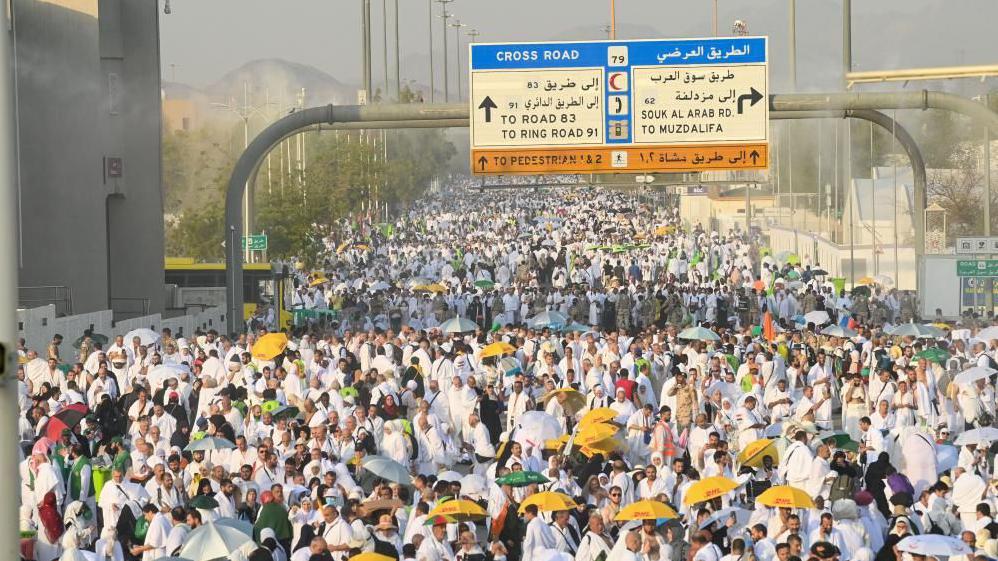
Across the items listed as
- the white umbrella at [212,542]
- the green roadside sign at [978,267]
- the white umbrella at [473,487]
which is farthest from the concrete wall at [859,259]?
the white umbrella at [212,542]

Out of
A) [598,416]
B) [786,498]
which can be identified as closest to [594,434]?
[598,416]

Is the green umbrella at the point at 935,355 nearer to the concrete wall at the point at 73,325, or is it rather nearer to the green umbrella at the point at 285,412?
the green umbrella at the point at 285,412

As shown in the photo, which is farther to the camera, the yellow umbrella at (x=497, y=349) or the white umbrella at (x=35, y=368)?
the yellow umbrella at (x=497, y=349)

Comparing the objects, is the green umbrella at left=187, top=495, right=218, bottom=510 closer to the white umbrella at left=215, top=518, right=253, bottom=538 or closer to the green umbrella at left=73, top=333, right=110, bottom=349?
the white umbrella at left=215, top=518, right=253, bottom=538

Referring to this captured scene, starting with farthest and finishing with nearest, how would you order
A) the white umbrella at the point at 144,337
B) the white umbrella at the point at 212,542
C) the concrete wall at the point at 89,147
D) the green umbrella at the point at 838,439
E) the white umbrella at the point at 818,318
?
the concrete wall at the point at 89,147 < the white umbrella at the point at 818,318 < the white umbrella at the point at 144,337 < the green umbrella at the point at 838,439 < the white umbrella at the point at 212,542

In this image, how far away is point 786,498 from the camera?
13461 mm

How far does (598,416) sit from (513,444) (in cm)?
219

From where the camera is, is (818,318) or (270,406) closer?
(270,406)

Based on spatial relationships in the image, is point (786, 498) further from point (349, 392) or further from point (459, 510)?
point (349, 392)

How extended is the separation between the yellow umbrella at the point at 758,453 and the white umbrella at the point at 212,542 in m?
5.38

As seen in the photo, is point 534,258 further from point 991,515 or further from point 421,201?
point 421,201

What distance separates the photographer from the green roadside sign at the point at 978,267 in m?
30.3

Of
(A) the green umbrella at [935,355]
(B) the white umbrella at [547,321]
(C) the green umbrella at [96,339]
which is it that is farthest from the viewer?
(B) the white umbrella at [547,321]

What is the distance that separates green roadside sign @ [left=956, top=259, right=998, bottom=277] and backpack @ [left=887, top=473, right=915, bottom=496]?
1517 cm
